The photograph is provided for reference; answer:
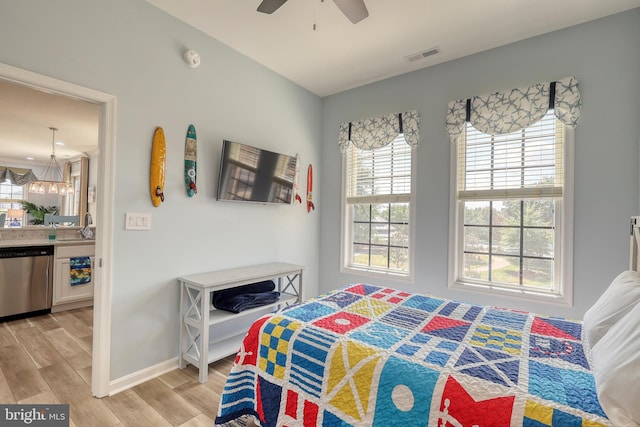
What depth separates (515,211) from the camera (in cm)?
268

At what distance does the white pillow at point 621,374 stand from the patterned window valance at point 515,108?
1.86 metres

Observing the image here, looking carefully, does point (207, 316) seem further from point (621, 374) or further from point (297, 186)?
point (621, 374)

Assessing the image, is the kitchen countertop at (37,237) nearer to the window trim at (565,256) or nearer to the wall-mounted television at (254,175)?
the wall-mounted television at (254,175)

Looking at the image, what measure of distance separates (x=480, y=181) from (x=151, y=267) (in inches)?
116

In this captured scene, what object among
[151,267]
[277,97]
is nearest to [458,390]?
[151,267]

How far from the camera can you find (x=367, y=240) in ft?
11.8

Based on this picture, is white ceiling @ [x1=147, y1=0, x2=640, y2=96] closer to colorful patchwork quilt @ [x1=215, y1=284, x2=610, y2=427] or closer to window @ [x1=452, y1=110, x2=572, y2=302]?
window @ [x1=452, y1=110, x2=572, y2=302]

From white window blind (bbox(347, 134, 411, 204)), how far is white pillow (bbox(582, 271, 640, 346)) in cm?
186

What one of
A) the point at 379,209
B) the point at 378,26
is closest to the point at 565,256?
the point at 379,209

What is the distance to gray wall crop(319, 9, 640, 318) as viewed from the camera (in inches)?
86.7

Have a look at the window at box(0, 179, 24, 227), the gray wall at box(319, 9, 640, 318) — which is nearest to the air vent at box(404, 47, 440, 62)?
the gray wall at box(319, 9, 640, 318)

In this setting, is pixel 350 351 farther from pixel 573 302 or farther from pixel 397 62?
pixel 397 62

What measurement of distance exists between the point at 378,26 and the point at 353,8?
79cm

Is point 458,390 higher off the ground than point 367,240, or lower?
lower
